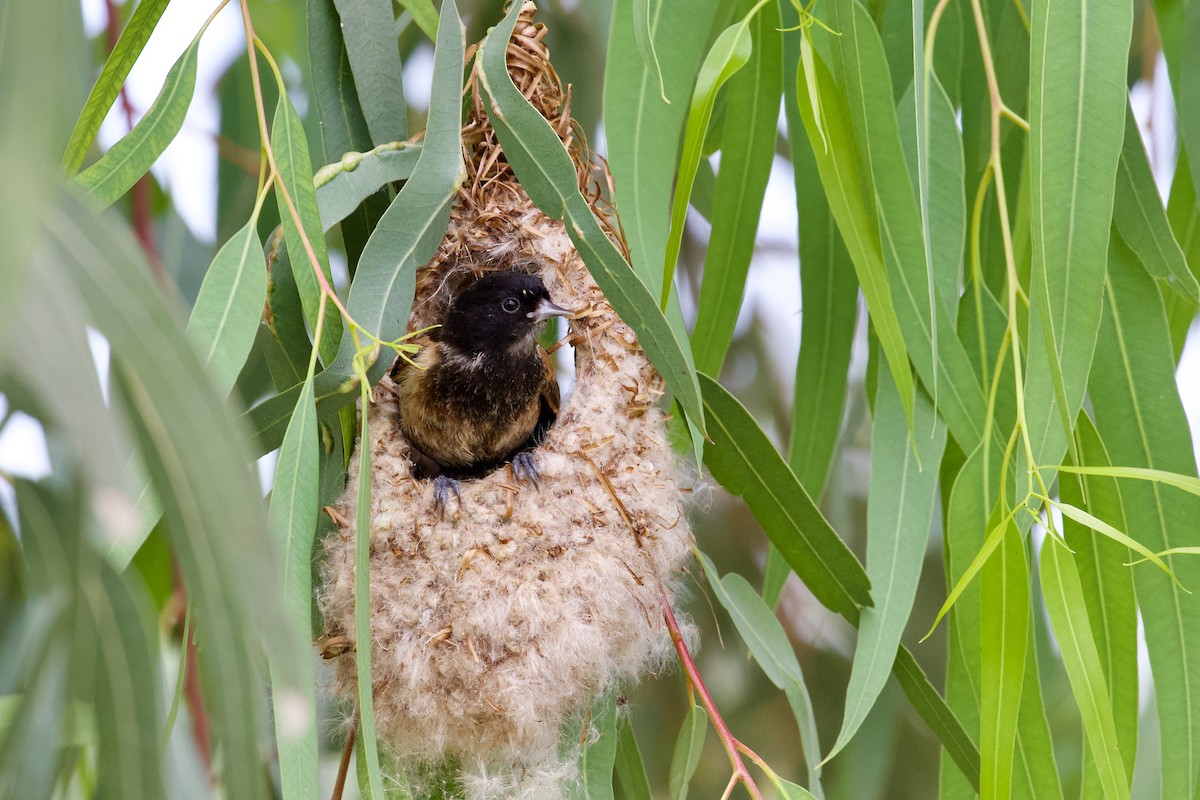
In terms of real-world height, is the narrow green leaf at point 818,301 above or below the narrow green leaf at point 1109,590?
above

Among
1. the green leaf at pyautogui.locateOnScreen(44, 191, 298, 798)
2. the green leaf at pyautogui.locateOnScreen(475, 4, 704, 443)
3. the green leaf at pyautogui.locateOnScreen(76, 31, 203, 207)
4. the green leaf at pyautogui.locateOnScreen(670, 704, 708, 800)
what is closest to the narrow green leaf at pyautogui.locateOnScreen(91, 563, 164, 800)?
the green leaf at pyautogui.locateOnScreen(44, 191, 298, 798)

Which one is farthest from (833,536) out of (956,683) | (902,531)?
(956,683)

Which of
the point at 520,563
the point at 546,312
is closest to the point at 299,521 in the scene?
the point at 520,563

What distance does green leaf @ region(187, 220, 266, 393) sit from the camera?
1.54 m

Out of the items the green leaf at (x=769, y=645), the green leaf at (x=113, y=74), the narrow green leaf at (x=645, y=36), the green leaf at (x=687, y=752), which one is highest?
the green leaf at (x=113, y=74)

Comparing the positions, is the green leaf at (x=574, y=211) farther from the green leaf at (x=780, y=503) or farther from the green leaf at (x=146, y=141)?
the green leaf at (x=146, y=141)

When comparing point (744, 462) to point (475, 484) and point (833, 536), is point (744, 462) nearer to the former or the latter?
point (833, 536)

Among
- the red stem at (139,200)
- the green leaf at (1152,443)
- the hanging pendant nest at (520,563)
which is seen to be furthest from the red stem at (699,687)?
the red stem at (139,200)

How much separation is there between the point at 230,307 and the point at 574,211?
0.48m

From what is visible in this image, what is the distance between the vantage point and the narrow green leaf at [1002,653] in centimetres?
164

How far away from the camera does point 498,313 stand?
2332mm

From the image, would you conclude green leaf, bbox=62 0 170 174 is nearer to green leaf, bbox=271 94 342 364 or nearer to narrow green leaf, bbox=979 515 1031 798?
green leaf, bbox=271 94 342 364

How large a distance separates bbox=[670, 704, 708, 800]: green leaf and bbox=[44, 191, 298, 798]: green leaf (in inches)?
43.2

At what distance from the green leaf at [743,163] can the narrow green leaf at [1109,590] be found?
66cm
